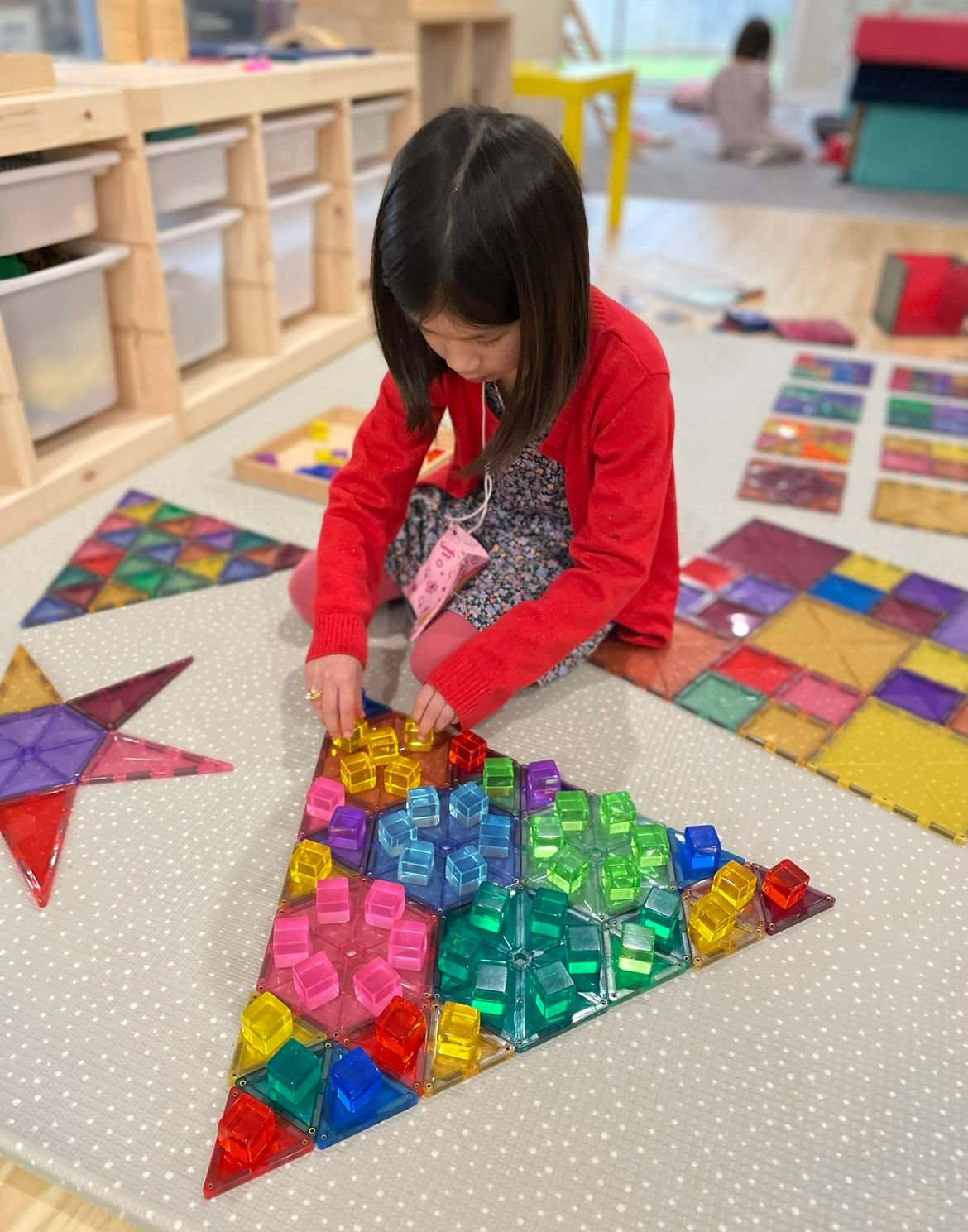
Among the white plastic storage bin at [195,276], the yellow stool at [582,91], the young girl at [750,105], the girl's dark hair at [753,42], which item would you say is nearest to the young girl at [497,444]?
the white plastic storage bin at [195,276]

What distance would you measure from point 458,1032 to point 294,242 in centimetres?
153

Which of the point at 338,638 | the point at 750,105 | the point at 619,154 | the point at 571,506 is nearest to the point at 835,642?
the point at 571,506

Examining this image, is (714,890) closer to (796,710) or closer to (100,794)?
(796,710)

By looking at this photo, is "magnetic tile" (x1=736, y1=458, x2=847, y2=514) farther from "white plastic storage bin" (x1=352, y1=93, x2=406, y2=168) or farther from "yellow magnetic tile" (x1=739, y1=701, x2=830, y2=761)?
"white plastic storage bin" (x1=352, y1=93, x2=406, y2=168)

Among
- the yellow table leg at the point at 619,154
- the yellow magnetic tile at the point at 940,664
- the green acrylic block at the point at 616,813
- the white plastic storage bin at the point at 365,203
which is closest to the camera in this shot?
the green acrylic block at the point at 616,813

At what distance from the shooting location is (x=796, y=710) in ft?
3.33

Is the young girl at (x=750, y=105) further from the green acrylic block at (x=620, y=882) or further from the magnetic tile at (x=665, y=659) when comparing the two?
the green acrylic block at (x=620, y=882)

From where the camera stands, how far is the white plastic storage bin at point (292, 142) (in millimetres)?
1657

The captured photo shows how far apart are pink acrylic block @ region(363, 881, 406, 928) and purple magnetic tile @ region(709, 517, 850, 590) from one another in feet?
2.28

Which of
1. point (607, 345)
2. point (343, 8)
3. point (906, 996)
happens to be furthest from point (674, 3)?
point (906, 996)

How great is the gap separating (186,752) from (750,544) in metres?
0.78

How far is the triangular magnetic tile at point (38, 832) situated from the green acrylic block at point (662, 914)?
48cm

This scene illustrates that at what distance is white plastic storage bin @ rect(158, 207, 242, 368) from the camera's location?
59.2 inches

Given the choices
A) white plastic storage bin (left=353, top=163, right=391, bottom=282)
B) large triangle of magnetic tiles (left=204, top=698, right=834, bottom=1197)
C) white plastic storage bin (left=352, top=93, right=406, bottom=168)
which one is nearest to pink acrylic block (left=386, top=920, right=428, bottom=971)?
large triangle of magnetic tiles (left=204, top=698, right=834, bottom=1197)
